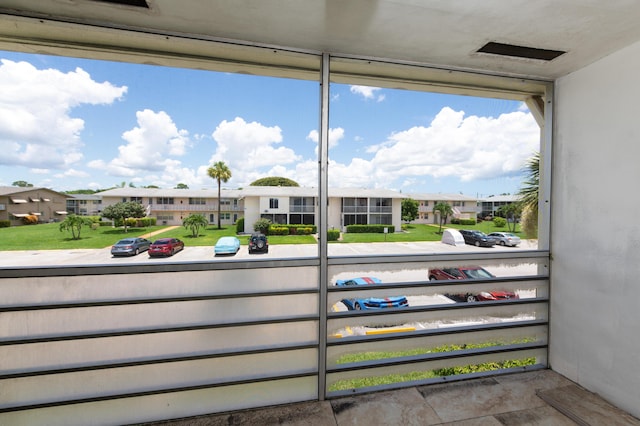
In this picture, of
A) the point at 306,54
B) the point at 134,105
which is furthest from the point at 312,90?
the point at 134,105

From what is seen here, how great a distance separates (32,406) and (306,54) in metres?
2.73

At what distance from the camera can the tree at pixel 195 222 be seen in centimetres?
Answer: 180

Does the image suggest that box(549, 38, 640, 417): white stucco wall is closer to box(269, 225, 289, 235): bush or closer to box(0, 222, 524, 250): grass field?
box(0, 222, 524, 250): grass field

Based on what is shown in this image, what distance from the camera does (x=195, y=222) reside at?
1.81 m

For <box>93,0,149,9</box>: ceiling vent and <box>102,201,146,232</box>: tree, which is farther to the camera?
<box>102,201,146,232</box>: tree

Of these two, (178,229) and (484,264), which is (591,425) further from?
(178,229)

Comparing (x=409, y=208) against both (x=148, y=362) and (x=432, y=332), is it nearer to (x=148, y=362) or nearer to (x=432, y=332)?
(x=432, y=332)

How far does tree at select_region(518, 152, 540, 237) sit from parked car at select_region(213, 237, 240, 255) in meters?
2.39

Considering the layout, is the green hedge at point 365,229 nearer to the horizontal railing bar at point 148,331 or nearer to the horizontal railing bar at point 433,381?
the horizontal railing bar at point 148,331

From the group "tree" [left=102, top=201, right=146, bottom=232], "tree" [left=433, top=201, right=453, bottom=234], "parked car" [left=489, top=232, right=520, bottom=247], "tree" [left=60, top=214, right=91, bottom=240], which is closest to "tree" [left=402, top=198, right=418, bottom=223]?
"tree" [left=433, top=201, right=453, bottom=234]

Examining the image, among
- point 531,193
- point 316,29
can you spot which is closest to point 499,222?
point 531,193

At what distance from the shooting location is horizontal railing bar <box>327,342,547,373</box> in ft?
6.71

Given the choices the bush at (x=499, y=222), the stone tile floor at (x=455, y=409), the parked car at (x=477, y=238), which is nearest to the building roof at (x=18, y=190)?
the stone tile floor at (x=455, y=409)

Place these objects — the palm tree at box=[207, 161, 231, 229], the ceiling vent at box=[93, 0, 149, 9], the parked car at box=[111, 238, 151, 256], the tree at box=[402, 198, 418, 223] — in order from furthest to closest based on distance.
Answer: the tree at box=[402, 198, 418, 223]
the palm tree at box=[207, 161, 231, 229]
the parked car at box=[111, 238, 151, 256]
the ceiling vent at box=[93, 0, 149, 9]
